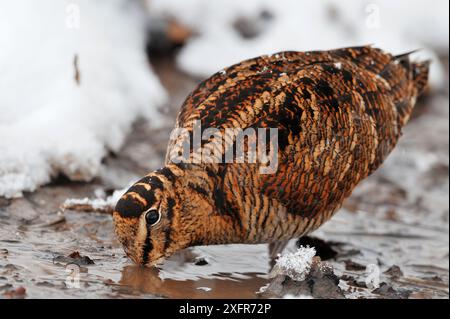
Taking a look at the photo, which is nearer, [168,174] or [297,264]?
[297,264]

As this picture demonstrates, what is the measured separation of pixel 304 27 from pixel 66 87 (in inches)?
141

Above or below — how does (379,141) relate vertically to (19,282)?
above

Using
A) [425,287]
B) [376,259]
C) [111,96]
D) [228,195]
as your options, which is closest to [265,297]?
[228,195]

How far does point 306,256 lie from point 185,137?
1.06 m

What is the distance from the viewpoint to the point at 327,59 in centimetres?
581

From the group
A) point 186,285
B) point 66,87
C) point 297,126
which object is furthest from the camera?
point 66,87

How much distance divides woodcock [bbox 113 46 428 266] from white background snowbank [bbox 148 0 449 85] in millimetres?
3434

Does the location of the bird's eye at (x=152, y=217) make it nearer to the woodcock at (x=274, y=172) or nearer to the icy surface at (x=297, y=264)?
the woodcock at (x=274, y=172)

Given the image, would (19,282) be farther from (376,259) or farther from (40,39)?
(40,39)

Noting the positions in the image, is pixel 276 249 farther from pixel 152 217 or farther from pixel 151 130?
pixel 151 130

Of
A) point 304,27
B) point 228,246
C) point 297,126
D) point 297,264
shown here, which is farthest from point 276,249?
point 304,27

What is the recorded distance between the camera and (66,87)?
7.00 meters

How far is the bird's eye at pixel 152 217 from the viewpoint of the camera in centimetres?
433
